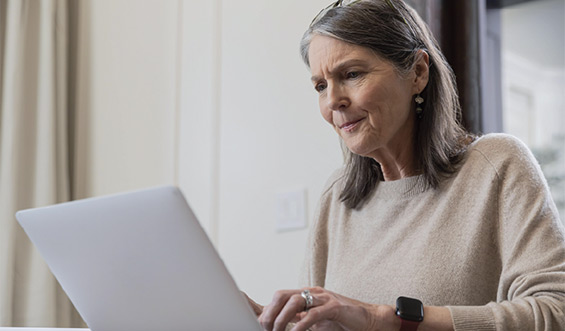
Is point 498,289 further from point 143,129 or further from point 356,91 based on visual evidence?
point 143,129

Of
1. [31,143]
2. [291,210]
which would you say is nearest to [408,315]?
[291,210]

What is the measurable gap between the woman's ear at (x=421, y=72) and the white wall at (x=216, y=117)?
0.57 meters

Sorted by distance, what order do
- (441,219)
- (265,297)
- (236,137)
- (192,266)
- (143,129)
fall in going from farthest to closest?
(143,129), (236,137), (265,297), (441,219), (192,266)

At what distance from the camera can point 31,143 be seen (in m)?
2.81

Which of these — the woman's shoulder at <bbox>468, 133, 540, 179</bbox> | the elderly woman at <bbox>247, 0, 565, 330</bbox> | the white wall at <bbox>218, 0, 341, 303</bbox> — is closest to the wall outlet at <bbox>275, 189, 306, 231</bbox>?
the white wall at <bbox>218, 0, 341, 303</bbox>

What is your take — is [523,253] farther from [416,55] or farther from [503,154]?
[416,55]

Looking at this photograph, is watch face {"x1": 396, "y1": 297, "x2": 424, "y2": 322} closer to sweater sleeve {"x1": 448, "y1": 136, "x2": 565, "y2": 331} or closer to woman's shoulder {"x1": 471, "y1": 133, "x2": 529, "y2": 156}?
sweater sleeve {"x1": 448, "y1": 136, "x2": 565, "y2": 331}

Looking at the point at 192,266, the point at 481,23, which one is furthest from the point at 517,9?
the point at 192,266

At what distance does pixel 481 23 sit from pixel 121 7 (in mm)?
1410

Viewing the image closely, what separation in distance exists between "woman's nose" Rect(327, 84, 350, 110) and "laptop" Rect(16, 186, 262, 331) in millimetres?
622

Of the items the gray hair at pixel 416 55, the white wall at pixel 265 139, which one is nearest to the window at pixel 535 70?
the white wall at pixel 265 139

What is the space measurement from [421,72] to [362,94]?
0.17 m

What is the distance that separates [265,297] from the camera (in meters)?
2.28

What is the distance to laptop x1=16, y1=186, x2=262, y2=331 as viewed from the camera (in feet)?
3.23
